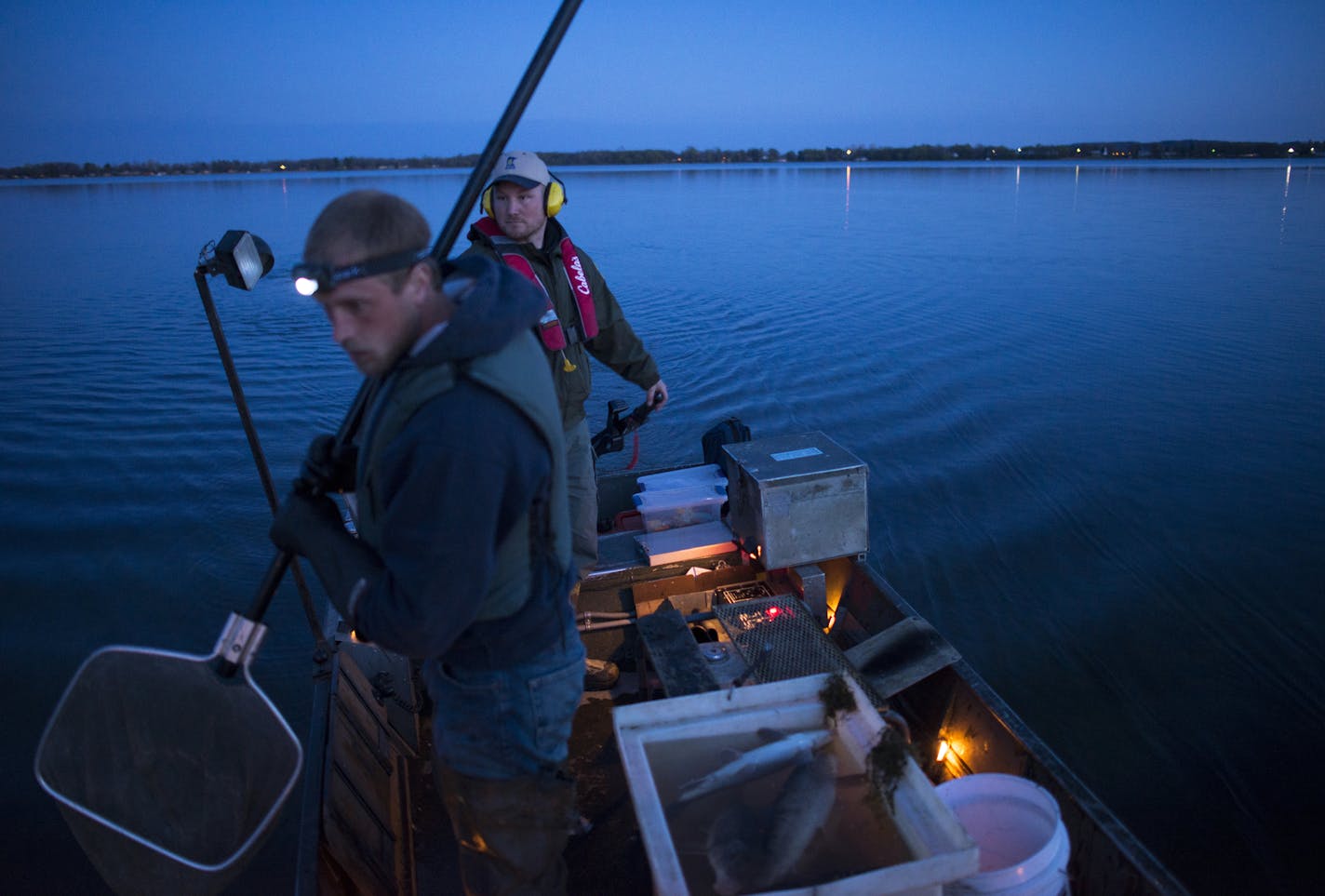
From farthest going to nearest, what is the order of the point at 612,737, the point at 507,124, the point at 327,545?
the point at 612,737 < the point at 507,124 < the point at 327,545

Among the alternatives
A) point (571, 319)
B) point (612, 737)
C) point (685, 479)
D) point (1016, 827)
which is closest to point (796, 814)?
point (1016, 827)

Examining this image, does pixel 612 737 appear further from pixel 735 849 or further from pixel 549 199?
pixel 549 199

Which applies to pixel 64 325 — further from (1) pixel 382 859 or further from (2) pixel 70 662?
(1) pixel 382 859

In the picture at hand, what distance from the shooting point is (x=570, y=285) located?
3729 mm

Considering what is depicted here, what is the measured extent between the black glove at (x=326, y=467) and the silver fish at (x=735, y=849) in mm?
1276

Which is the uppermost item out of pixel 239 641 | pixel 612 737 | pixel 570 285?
pixel 570 285

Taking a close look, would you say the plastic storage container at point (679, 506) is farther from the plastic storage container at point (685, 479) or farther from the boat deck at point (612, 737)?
the boat deck at point (612, 737)

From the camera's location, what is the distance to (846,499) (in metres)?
4.21

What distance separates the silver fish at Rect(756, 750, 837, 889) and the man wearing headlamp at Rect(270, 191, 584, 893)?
1.94ft

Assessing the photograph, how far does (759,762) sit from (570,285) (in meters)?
2.20

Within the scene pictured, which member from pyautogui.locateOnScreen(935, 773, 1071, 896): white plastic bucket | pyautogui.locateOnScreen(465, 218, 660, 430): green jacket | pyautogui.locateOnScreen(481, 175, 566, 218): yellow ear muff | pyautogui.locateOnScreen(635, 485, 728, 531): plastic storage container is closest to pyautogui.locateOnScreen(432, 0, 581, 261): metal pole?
pyautogui.locateOnScreen(465, 218, 660, 430): green jacket

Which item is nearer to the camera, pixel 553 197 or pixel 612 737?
pixel 553 197

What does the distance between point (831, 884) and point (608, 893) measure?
1536 mm

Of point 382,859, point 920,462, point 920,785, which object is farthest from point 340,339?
point 920,462
